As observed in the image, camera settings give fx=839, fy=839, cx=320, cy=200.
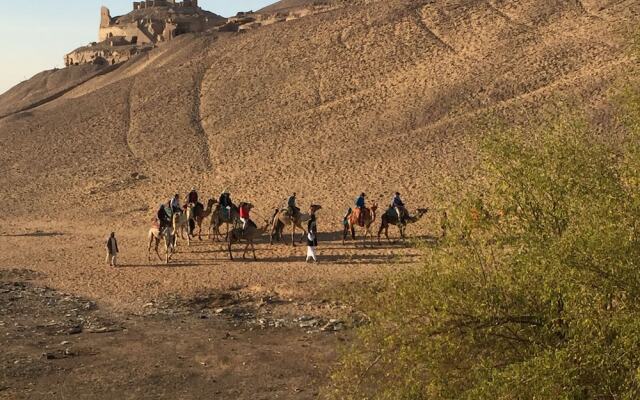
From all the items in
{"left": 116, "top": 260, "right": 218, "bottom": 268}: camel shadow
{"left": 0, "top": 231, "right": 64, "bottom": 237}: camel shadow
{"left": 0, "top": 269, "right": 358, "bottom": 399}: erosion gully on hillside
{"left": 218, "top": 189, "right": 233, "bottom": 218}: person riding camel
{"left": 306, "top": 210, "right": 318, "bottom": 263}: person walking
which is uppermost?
{"left": 218, "top": 189, "right": 233, "bottom": 218}: person riding camel

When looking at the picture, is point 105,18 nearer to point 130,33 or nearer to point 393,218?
point 130,33

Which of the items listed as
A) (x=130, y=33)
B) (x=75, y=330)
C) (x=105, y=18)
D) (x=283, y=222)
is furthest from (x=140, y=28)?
(x=75, y=330)

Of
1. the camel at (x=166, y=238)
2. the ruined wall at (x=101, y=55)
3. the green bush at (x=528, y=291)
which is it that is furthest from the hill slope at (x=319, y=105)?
the green bush at (x=528, y=291)

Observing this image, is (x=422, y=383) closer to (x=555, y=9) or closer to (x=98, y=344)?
(x=98, y=344)

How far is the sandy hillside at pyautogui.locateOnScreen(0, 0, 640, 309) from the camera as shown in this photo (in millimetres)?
28562

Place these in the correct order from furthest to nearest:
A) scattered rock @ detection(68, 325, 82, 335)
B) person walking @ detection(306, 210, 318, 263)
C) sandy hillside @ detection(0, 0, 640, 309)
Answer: sandy hillside @ detection(0, 0, 640, 309) → person walking @ detection(306, 210, 318, 263) → scattered rock @ detection(68, 325, 82, 335)

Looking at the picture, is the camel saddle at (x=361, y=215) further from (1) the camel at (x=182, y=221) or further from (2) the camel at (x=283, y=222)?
(1) the camel at (x=182, y=221)

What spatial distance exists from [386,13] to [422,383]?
5324cm

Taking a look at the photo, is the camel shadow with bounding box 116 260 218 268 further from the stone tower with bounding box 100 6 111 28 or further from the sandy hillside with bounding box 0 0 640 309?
the stone tower with bounding box 100 6 111 28

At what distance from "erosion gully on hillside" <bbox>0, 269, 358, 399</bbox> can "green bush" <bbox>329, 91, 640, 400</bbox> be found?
542 cm

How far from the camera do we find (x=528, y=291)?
11.2 meters

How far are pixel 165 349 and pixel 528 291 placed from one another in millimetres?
10794

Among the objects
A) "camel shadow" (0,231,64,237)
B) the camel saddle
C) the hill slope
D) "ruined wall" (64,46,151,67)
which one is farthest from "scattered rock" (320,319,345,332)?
"ruined wall" (64,46,151,67)

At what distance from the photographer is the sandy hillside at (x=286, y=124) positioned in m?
A: 28.6
